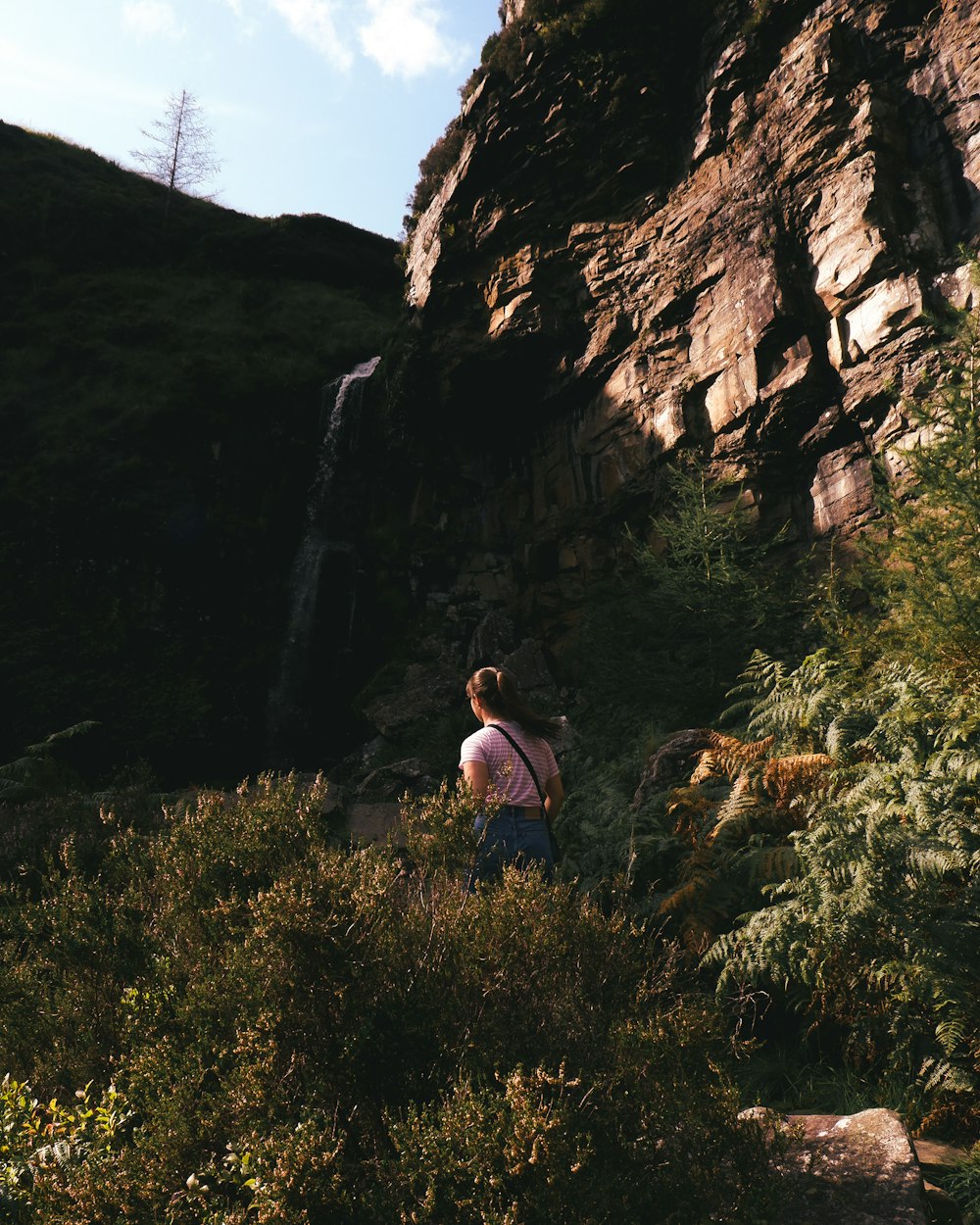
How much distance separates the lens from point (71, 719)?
14.3 meters

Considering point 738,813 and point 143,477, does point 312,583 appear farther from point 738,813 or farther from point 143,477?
point 738,813

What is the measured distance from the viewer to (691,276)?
1316 centimetres

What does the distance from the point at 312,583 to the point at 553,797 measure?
1434 cm

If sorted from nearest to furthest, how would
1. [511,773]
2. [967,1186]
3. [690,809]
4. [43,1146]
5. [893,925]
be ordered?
1. [43,1146]
2. [967,1186]
3. [893,925]
4. [511,773]
5. [690,809]

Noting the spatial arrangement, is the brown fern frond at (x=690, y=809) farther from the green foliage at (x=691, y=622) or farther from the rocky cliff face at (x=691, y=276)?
the rocky cliff face at (x=691, y=276)

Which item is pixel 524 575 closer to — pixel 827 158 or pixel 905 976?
pixel 827 158

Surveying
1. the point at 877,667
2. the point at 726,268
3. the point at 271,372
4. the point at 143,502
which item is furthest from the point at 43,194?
the point at 877,667

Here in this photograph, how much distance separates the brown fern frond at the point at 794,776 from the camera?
4.69 metres

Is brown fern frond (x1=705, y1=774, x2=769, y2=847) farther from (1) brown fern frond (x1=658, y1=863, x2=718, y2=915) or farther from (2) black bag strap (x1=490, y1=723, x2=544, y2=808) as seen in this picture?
(2) black bag strap (x1=490, y1=723, x2=544, y2=808)

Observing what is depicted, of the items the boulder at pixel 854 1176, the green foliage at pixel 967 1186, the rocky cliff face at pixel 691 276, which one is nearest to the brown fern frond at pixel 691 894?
the boulder at pixel 854 1176

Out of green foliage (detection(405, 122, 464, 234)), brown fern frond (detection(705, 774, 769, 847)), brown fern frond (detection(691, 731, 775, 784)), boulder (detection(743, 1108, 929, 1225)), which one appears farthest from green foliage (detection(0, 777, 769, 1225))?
green foliage (detection(405, 122, 464, 234))

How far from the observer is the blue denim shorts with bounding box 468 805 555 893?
371 cm

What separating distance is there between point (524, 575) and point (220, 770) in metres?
7.54

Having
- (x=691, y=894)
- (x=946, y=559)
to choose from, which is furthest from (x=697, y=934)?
(x=946, y=559)
